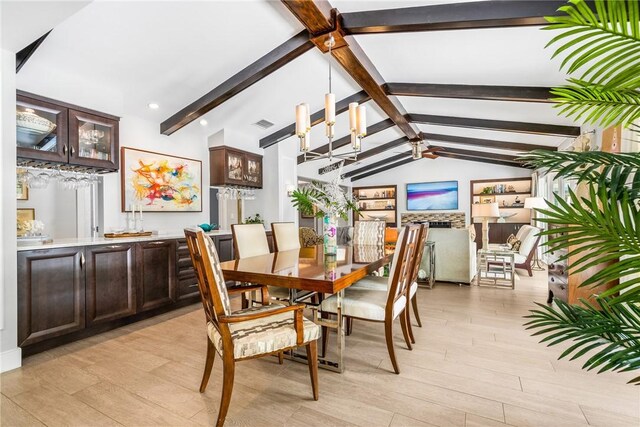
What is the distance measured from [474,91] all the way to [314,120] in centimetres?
253

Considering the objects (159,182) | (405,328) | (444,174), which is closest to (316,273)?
(405,328)

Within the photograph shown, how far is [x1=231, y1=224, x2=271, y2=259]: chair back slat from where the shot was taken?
2.96m

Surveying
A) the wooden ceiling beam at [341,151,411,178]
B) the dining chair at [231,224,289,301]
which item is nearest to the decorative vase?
the dining chair at [231,224,289,301]

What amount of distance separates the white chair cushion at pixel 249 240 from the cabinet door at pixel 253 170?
2.45 m

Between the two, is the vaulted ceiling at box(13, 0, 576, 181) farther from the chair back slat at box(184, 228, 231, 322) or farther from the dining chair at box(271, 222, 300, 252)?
the chair back slat at box(184, 228, 231, 322)

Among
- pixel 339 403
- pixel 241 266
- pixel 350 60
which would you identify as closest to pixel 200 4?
pixel 350 60

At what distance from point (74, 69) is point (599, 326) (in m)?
4.47

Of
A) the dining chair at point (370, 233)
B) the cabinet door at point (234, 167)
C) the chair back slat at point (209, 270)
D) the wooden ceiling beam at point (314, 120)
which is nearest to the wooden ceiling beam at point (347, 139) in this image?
the wooden ceiling beam at point (314, 120)

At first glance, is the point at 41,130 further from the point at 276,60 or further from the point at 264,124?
the point at 264,124

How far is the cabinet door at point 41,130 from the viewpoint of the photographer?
8.77 feet

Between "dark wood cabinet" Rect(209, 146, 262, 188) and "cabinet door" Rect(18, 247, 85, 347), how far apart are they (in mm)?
2462

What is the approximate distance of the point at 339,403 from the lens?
72.1 inches

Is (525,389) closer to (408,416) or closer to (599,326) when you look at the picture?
(408,416)

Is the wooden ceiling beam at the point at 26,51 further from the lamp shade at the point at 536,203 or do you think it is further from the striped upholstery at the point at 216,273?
the lamp shade at the point at 536,203
